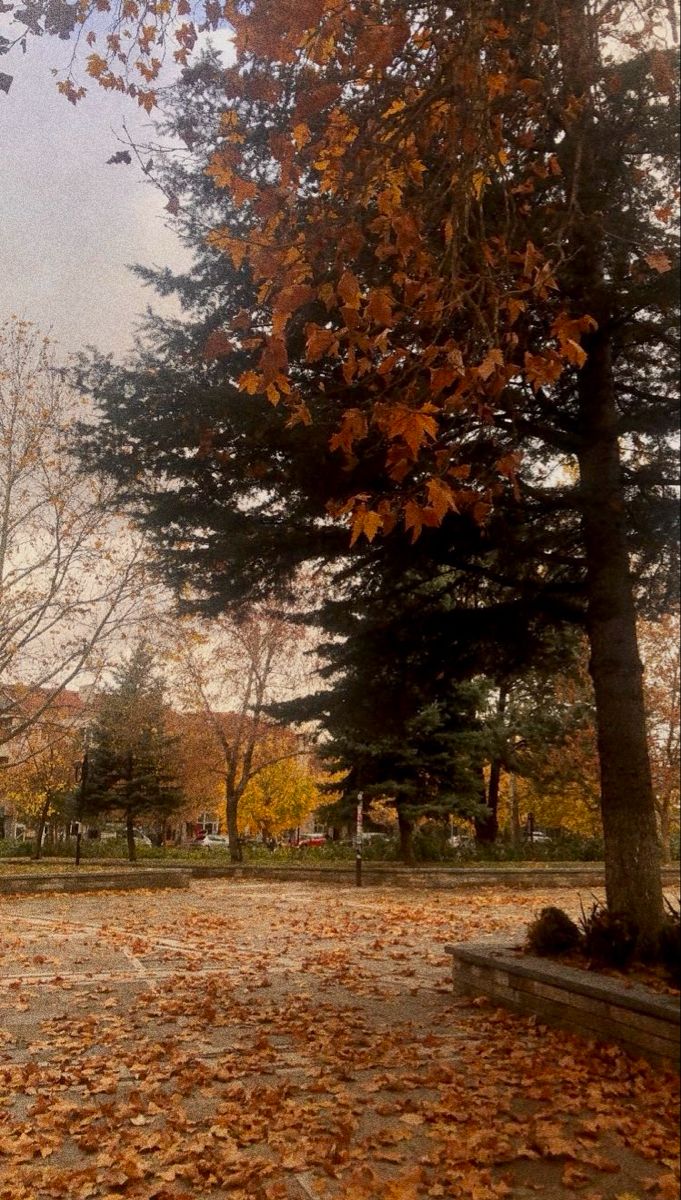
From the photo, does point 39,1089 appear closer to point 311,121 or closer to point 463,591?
point 463,591

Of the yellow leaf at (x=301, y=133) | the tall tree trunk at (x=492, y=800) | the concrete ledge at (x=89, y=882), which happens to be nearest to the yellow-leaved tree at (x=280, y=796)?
the tall tree trunk at (x=492, y=800)

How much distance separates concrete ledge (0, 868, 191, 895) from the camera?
59.4ft

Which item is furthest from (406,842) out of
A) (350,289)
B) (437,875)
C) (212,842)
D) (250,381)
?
(212,842)

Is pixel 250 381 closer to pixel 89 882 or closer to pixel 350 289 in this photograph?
pixel 350 289

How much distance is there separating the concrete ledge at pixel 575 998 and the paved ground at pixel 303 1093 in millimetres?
134

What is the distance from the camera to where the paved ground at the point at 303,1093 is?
11.9ft

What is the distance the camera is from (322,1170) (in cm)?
373

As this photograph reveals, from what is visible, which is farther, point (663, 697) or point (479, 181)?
point (663, 697)

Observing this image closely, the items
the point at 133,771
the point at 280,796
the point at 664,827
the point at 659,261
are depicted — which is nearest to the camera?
the point at 659,261

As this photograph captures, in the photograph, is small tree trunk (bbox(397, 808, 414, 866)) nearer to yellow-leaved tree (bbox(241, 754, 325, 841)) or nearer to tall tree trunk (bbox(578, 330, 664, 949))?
yellow-leaved tree (bbox(241, 754, 325, 841))

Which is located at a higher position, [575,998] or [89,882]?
[575,998]

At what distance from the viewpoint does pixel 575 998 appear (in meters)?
5.50

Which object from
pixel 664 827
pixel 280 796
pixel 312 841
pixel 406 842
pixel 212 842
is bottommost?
pixel 212 842

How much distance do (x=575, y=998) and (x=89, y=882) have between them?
50.5ft
